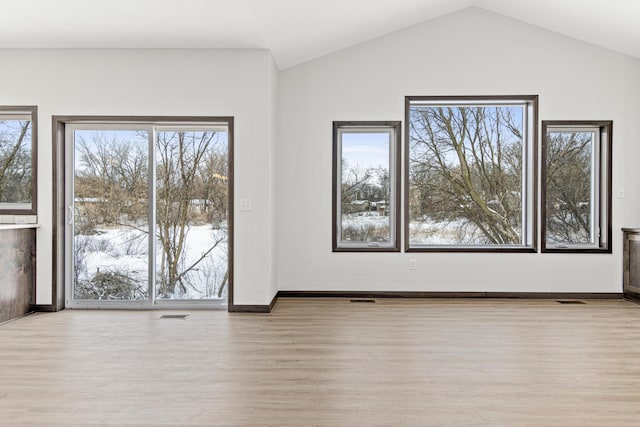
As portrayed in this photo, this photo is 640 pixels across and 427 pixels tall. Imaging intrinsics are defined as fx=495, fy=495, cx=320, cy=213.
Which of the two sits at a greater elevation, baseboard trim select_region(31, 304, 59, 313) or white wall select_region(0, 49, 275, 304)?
white wall select_region(0, 49, 275, 304)

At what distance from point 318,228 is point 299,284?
2.37 feet

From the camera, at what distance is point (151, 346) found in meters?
3.87

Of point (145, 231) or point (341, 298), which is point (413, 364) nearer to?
point (341, 298)

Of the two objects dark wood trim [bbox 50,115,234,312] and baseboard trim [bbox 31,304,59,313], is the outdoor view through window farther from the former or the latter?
baseboard trim [bbox 31,304,59,313]

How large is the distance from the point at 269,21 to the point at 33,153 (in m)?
2.84

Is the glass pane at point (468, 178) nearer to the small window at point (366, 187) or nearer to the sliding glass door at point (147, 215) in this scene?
the small window at point (366, 187)

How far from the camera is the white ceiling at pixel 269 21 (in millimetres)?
4262

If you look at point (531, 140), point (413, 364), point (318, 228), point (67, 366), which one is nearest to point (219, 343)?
point (67, 366)

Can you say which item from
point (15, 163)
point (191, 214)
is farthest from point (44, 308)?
point (191, 214)

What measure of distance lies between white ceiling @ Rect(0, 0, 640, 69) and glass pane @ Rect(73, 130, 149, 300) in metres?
1.01

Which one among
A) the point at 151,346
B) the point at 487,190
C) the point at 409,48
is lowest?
the point at 151,346

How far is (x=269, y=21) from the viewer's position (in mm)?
4586

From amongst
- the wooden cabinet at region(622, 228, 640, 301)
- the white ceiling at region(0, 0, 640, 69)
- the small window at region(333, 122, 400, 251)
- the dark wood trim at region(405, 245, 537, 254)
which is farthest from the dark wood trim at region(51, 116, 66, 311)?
the wooden cabinet at region(622, 228, 640, 301)

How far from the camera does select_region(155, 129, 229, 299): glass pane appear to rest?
17.5 feet
